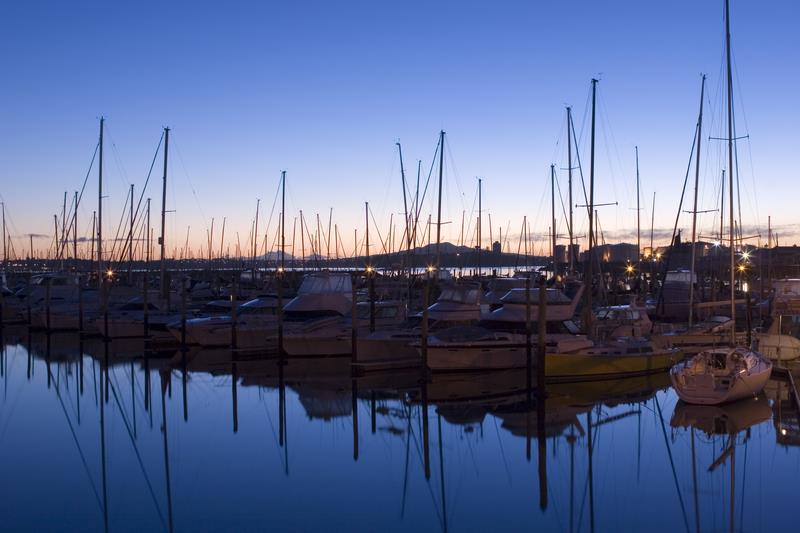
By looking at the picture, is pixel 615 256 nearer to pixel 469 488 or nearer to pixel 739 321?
pixel 739 321

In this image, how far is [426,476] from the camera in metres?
16.3

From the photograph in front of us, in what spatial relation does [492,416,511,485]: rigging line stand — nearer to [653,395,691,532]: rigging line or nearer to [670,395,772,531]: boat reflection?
[653,395,691,532]: rigging line

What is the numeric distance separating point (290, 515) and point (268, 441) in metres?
5.63

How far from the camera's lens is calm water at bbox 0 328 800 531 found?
13750 millimetres

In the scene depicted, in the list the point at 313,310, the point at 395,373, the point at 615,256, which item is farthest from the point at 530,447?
the point at 615,256

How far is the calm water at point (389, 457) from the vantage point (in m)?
13.8

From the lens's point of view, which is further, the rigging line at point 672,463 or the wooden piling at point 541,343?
the wooden piling at point 541,343

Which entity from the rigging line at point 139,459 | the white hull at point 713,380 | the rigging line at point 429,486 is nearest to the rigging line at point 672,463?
the white hull at point 713,380

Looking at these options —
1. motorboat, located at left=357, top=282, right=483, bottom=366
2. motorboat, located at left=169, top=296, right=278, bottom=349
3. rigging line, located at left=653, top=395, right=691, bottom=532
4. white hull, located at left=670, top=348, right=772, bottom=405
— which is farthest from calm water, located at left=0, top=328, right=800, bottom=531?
motorboat, located at left=169, top=296, right=278, bottom=349

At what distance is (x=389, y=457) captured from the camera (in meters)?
17.7

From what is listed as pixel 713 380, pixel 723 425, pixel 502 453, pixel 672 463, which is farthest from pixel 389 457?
pixel 713 380

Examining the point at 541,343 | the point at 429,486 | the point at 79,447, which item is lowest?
the point at 429,486

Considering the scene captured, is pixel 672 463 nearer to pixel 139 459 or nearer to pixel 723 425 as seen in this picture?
pixel 723 425

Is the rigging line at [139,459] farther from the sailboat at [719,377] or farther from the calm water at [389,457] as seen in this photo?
the sailboat at [719,377]
